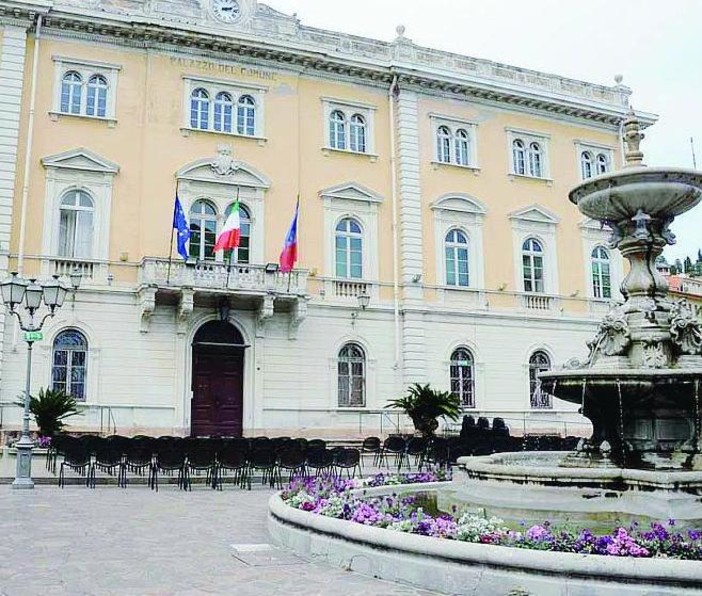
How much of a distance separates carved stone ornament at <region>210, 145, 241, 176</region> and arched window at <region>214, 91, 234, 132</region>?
0.74 m

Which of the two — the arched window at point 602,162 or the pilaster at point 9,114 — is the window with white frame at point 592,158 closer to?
the arched window at point 602,162

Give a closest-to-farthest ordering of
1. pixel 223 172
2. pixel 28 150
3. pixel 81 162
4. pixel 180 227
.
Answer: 1. pixel 180 227
2. pixel 28 150
3. pixel 81 162
4. pixel 223 172

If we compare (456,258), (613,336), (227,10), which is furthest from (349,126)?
(613,336)

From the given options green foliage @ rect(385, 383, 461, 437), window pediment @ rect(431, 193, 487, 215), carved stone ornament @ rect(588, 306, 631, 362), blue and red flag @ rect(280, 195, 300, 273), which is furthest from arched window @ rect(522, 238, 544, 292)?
carved stone ornament @ rect(588, 306, 631, 362)

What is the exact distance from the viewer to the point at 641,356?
9883 millimetres

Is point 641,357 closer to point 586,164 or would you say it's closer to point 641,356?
point 641,356

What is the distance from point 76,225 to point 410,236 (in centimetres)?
1070

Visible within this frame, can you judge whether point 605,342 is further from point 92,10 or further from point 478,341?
point 92,10

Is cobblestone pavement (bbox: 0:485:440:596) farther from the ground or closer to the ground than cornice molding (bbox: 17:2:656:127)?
closer to the ground

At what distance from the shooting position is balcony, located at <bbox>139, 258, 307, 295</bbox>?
22406mm

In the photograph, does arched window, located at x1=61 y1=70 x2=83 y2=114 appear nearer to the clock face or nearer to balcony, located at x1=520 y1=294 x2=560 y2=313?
the clock face

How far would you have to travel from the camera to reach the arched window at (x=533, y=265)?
2908 centimetres

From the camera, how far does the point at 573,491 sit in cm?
826

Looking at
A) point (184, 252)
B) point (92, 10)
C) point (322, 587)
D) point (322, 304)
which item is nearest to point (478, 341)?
point (322, 304)
